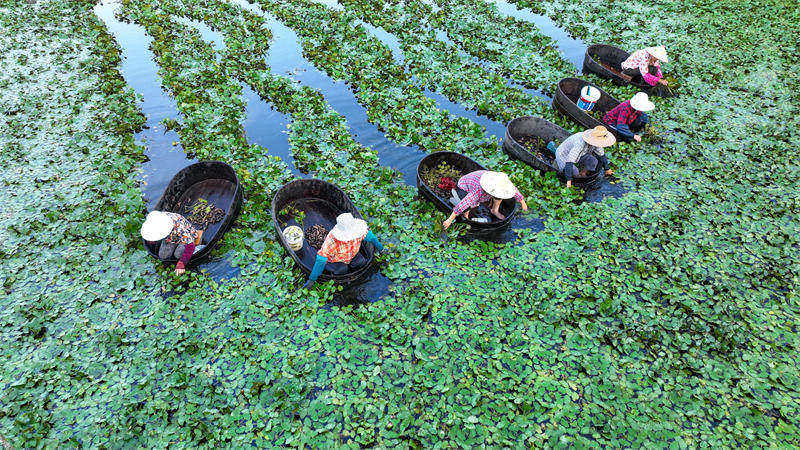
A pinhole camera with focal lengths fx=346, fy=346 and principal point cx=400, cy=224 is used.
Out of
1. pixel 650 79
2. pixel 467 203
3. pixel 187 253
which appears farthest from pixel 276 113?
pixel 650 79

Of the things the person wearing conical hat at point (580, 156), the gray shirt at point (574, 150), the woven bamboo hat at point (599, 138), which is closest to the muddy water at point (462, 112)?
the gray shirt at point (574, 150)

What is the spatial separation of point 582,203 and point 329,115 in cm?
949

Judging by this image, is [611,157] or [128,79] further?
[128,79]

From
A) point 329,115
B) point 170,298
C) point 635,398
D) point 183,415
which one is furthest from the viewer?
point 329,115

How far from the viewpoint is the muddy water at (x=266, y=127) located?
1221 cm

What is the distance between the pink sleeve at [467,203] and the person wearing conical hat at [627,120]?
7273mm

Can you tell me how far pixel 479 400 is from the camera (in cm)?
652

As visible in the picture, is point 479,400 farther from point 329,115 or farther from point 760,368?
point 329,115

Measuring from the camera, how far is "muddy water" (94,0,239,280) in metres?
10.4

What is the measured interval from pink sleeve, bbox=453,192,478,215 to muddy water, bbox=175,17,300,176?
5.59 m

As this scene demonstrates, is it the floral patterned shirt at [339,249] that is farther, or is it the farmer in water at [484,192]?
the farmer in water at [484,192]

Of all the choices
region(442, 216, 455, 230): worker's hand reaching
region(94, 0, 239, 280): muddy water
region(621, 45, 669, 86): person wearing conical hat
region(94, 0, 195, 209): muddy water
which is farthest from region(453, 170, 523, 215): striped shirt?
region(621, 45, 669, 86): person wearing conical hat

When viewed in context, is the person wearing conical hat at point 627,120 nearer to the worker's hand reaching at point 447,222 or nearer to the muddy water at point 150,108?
the worker's hand reaching at point 447,222

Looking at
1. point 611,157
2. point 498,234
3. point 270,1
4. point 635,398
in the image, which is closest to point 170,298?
point 498,234
